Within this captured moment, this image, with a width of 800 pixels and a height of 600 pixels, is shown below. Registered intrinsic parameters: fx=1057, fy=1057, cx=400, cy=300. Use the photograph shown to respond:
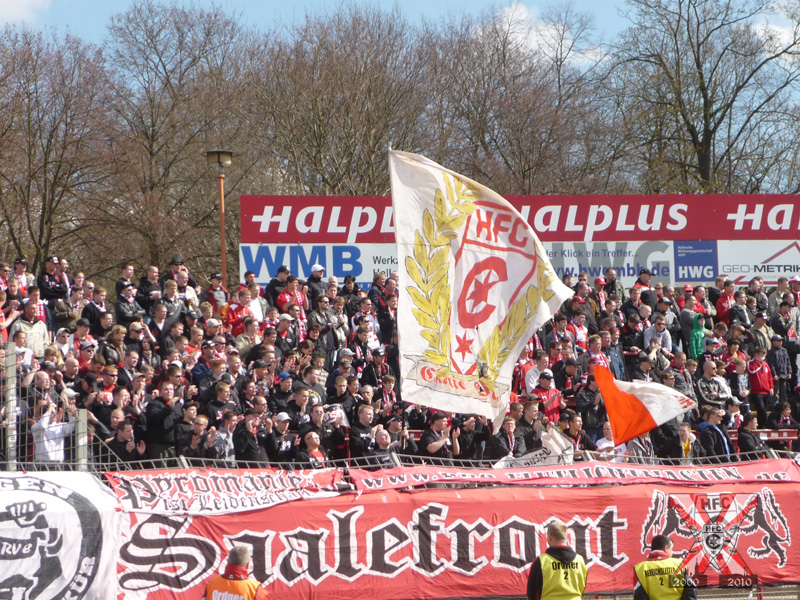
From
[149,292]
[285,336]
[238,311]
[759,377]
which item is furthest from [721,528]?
[149,292]

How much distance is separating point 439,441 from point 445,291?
3173 mm

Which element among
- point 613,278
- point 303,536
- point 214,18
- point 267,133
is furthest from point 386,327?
point 214,18

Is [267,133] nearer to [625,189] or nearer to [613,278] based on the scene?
[625,189]

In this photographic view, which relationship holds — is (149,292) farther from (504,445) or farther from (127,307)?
(504,445)

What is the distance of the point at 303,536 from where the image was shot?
376 inches

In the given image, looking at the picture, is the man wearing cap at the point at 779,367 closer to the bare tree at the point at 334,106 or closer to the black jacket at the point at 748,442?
the black jacket at the point at 748,442

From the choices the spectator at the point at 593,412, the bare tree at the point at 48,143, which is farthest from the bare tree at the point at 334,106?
the spectator at the point at 593,412

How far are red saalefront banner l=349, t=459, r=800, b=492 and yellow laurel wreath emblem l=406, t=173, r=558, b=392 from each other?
132 centimetres

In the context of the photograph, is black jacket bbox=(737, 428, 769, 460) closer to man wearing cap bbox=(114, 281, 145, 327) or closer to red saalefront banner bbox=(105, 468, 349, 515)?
red saalefront banner bbox=(105, 468, 349, 515)

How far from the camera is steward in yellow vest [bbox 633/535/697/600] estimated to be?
8.34 meters

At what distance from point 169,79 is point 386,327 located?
22.7 m

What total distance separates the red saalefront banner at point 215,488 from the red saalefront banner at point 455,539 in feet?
0.28

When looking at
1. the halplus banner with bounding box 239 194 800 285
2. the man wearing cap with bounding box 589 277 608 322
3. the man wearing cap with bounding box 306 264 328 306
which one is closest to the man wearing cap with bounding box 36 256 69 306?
the man wearing cap with bounding box 306 264 328 306

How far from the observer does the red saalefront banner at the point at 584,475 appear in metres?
10.0
